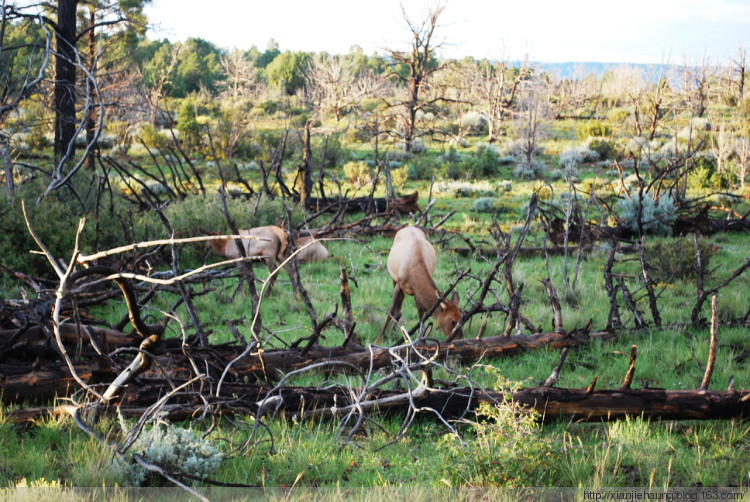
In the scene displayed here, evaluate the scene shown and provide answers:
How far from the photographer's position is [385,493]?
2893mm

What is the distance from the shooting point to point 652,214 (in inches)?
493

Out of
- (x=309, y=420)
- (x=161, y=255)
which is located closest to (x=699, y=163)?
(x=161, y=255)

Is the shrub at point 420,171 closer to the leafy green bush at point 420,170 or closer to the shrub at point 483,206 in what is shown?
the leafy green bush at point 420,170

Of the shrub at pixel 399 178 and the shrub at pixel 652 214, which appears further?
the shrub at pixel 399 178

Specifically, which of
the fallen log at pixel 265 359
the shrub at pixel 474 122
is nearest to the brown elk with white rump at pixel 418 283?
the fallen log at pixel 265 359

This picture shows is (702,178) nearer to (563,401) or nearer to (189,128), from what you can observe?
(563,401)

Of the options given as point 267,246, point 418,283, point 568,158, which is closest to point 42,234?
point 267,246

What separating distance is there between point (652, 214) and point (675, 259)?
4.17 metres

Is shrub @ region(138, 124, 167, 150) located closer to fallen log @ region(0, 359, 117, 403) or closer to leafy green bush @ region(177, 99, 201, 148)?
leafy green bush @ region(177, 99, 201, 148)

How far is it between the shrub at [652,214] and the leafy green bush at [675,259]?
8.99ft

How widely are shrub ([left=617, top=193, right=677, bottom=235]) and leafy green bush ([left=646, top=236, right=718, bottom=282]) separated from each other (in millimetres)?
2742

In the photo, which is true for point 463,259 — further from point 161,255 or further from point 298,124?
point 298,124

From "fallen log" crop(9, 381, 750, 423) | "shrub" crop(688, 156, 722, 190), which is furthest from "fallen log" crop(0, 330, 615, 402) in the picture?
"shrub" crop(688, 156, 722, 190)

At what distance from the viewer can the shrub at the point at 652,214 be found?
40.3 feet
